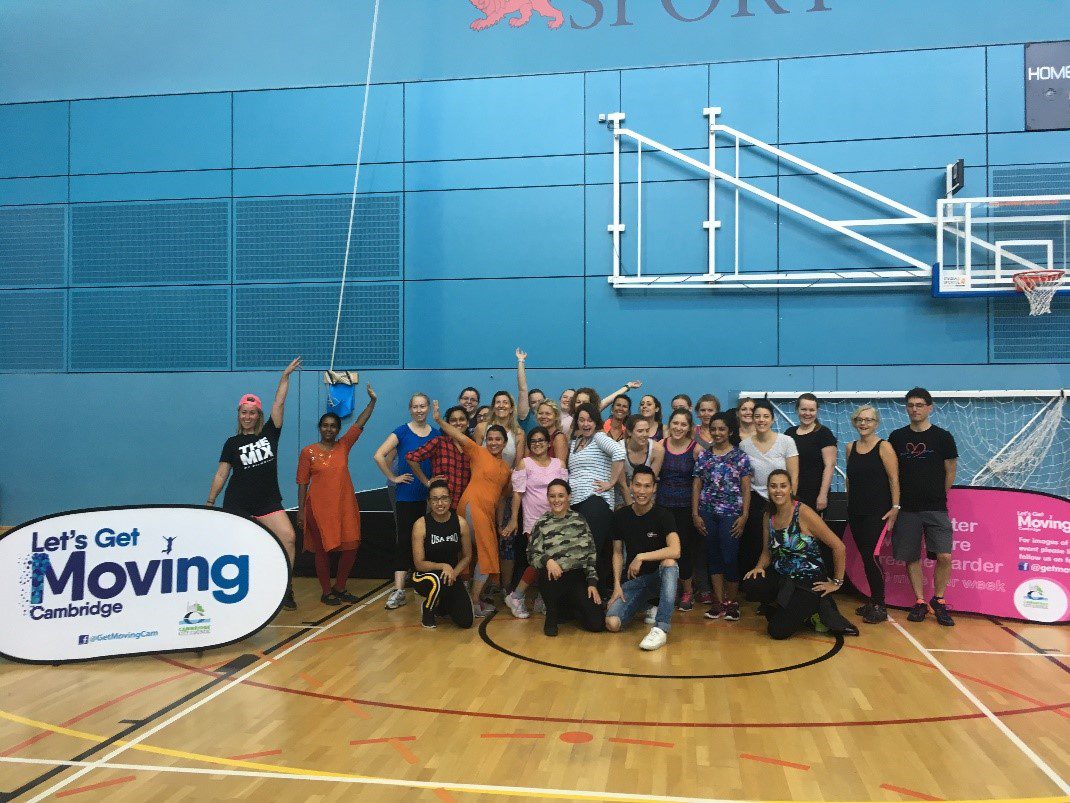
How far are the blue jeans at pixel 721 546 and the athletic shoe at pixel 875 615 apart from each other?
3.21 ft

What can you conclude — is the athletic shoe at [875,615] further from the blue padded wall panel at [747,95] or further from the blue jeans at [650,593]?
the blue padded wall panel at [747,95]

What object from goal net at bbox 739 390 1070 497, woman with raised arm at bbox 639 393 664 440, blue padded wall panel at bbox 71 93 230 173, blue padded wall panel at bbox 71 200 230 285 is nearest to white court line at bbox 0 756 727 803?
woman with raised arm at bbox 639 393 664 440

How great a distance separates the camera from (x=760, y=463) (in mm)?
6449

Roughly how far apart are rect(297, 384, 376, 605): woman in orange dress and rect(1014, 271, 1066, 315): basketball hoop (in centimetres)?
671

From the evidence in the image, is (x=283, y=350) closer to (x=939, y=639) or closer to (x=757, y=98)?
(x=757, y=98)

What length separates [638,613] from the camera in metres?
6.57

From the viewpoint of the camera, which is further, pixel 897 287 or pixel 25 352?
pixel 25 352

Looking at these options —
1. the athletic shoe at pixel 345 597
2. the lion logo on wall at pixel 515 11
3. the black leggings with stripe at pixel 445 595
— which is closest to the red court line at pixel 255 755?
the black leggings with stripe at pixel 445 595

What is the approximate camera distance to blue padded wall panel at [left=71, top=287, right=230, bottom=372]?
34.3 feet

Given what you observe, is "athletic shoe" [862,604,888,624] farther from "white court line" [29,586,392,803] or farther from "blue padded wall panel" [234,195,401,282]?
"blue padded wall panel" [234,195,401,282]

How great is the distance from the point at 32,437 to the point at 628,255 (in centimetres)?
774

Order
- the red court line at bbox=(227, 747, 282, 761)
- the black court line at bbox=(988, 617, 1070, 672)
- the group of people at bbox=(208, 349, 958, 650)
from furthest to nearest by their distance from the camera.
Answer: the group of people at bbox=(208, 349, 958, 650)
the black court line at bbox=(988, 617, 1070, 672)
the red court line at bbox=(227, 747, 282, 761)

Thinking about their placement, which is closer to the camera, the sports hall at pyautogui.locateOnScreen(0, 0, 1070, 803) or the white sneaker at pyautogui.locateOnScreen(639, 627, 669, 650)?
the sports hall at pyautogui.locateOnScreen(0, 0, 1070, 803)

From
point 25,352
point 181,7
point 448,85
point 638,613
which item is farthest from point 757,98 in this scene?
point 25,352
